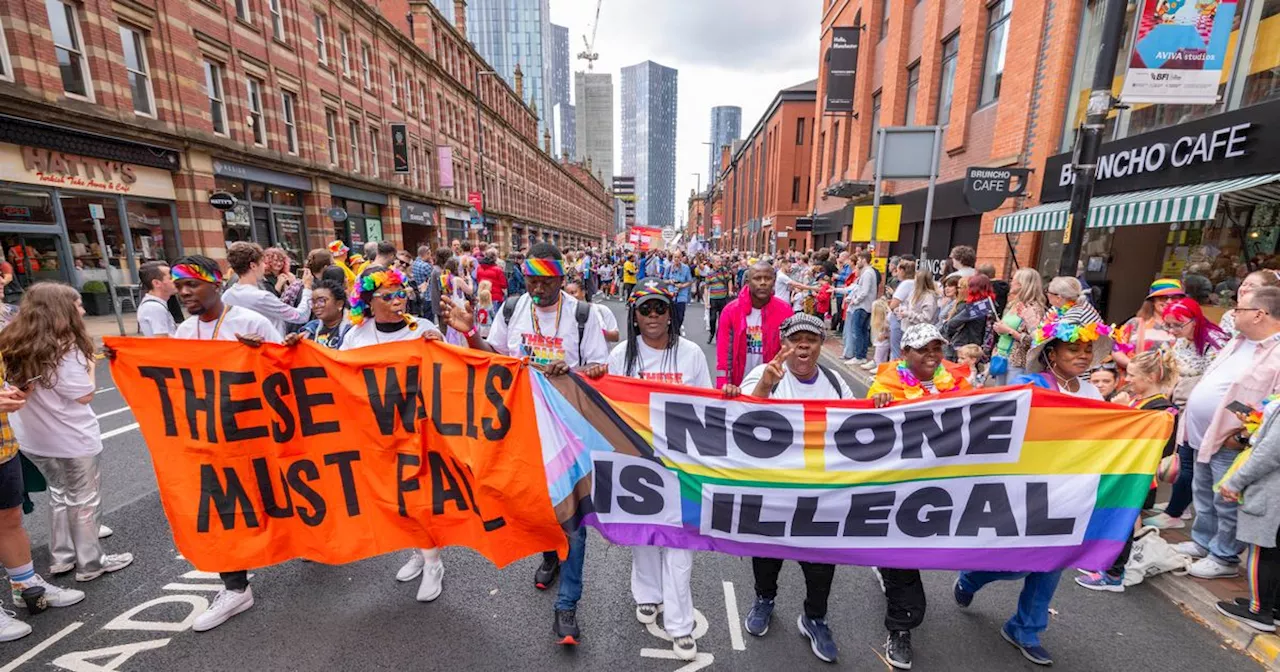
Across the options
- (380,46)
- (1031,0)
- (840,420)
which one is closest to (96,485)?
(840,420)

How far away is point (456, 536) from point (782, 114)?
141 ft

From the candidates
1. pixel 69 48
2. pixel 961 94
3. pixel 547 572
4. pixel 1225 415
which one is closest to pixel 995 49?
pixel 961 94

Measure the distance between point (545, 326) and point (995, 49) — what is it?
48.7 feet

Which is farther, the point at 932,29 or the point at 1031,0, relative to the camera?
the point at 932,29

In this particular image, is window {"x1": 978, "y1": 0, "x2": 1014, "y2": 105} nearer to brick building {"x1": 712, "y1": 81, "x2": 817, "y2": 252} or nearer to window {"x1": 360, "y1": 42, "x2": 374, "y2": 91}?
brick building {"x1": 712, "y1": 81, "x2": 817, "y2": 252}

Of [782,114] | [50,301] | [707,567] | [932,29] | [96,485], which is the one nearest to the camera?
[50,301]

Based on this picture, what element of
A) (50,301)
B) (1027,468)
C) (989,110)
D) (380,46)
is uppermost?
(380,46)

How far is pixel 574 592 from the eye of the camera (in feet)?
10.2

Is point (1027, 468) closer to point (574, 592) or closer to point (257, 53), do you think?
point (574, 592)

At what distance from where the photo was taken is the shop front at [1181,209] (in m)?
6.68

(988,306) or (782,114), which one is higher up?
(782,114)

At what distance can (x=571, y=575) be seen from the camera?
3.11m

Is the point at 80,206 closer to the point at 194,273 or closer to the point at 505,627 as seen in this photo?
the point at 194,273

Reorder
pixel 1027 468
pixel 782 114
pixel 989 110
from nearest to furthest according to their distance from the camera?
pixel 1027 468 → pixel 989 110 → pixel 782 114
